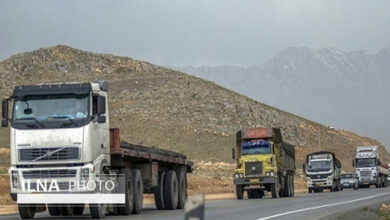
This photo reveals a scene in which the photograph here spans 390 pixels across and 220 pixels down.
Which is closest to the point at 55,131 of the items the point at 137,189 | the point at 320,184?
the point at 137,189

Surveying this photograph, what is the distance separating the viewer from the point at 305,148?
112 m

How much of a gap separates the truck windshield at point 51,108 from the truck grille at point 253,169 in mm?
23857

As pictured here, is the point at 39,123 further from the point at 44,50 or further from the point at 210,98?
the point at 44,50

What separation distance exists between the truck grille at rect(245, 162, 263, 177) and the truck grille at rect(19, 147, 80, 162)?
79.1 feet

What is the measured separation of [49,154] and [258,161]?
2427 cm

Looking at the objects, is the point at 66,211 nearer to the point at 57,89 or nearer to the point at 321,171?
the point at 57,89

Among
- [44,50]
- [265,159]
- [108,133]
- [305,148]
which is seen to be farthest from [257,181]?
[44,50]

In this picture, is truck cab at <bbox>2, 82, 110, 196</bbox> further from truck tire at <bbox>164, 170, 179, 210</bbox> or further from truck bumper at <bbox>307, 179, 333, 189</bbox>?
truck bumper at <bbox>307, 179, 333, 189</bbox>

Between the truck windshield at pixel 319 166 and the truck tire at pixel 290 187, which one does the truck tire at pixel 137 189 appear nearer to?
the truck tire at pixel 290 187

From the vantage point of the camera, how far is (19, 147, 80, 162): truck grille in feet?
65.7

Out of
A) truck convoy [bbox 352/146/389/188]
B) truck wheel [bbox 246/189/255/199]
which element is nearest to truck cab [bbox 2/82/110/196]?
truck wheel [bbox 246/189/255/199]

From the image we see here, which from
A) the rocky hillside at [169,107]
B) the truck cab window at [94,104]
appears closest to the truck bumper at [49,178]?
the truck cab window at [94,104]

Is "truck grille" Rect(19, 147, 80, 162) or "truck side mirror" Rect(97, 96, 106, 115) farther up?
"truck side mirror" Rect(97, 96, 106, 115)

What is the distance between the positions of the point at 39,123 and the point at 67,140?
0.87m
